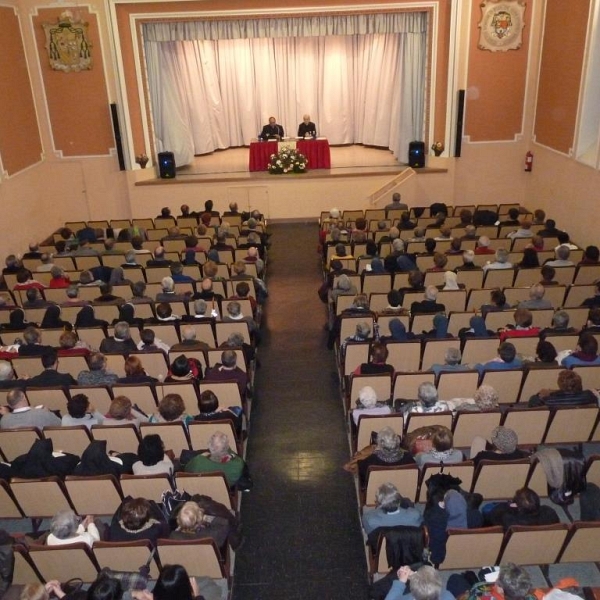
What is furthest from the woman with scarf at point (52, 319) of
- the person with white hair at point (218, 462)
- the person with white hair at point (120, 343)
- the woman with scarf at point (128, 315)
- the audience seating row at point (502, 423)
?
the audience seating row at point (502, 423)

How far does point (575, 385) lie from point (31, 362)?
5446 mm

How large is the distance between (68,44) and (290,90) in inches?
275

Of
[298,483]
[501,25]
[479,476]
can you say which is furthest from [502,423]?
[501,25]

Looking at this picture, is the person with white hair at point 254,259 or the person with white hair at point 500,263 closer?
the person with white hair at point 500,263

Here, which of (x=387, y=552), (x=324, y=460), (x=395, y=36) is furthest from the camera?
(x=395, y=36)

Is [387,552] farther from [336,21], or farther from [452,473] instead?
[336,21]

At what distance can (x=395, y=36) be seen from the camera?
54.4ft

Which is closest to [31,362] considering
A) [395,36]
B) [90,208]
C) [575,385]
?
[575,385]

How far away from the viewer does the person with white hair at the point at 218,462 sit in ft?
15.7

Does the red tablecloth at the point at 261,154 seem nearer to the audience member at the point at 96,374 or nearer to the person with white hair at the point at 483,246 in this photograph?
the person with white hair at the point at 483,246

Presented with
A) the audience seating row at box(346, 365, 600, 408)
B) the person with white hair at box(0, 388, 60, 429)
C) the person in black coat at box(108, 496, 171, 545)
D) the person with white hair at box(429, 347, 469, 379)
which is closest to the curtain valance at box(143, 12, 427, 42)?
the person with white hair at box(429, 347, 469, 379)

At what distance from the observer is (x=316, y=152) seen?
1567 centimetres

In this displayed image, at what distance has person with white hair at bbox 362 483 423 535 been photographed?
4180 mm

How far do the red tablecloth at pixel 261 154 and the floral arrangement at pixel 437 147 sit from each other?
152 inches
